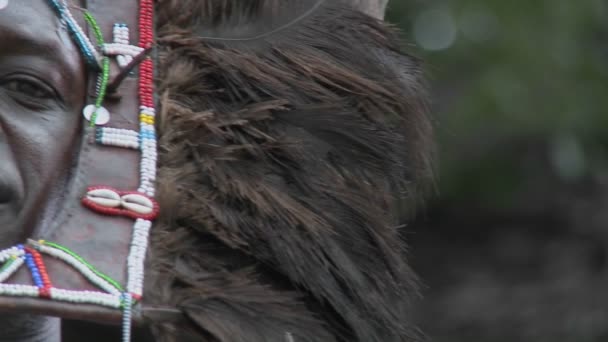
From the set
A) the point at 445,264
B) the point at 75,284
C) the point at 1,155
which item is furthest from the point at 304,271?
the point at 445,264

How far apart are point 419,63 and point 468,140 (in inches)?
112

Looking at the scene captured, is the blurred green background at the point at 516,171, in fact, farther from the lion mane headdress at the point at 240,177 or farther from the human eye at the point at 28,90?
the human eye at the point at 28,90

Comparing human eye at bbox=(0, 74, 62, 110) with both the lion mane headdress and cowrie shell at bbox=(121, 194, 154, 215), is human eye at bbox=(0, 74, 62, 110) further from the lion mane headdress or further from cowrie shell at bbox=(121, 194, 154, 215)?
cowrie shell at bbox=(121, 194, 154, 215)

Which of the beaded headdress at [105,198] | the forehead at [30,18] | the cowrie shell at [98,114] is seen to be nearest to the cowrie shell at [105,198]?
the beaded headdress at [105,198]

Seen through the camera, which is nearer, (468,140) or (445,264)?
(468,140)

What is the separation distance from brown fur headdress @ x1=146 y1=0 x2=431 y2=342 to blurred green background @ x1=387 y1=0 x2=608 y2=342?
2.35 m

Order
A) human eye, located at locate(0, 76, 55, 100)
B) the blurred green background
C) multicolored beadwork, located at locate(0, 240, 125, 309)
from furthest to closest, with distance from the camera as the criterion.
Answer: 1. the blurred green background
2. human eye, located at locate(0, 76, 55, 100)
3. multicolored beadwork, located at locate(0, 240, 125, 309)

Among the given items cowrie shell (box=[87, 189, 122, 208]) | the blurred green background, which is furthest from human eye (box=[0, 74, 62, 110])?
the blurred green background

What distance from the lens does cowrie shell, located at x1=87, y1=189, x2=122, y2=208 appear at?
1946 millimetres

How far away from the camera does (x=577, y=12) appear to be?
16.0ft

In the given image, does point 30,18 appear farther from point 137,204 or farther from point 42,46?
point 137,204

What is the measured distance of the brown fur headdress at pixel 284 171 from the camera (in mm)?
1956

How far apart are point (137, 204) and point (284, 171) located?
0.23m

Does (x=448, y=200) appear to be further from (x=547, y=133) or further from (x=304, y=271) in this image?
(x=304, y=271)
